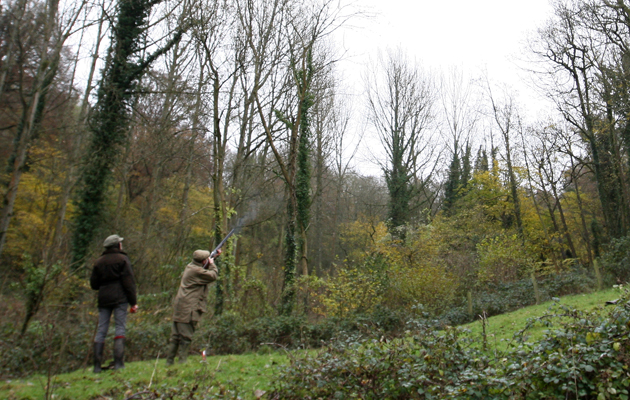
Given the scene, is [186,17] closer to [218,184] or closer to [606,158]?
[218,184]

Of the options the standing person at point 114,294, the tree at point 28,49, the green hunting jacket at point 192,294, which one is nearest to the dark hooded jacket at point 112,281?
the standing person at point 114,294

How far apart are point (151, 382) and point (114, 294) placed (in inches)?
57.4

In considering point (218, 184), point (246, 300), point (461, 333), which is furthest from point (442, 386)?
point (218, 184)

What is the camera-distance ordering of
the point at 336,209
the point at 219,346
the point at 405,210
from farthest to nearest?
the point at 336,209 < the point at 405,210 < the point at 219,346

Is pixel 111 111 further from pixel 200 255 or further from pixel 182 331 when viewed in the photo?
pixel 182 331

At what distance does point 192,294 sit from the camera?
22.3ft

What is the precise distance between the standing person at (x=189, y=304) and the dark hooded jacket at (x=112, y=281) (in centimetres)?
76

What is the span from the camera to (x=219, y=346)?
955 cm

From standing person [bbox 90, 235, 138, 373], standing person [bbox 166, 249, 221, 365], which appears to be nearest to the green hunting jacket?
standing person [bbox 166, 249, 221, 365]

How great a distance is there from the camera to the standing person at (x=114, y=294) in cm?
618

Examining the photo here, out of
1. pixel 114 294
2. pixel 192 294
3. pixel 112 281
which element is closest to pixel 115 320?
pixel 114 294

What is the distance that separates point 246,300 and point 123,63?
9.02 metres

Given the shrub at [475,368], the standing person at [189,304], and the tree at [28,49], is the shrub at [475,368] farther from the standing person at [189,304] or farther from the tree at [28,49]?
the tree at [28,49]

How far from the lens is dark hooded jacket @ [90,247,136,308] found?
620cm
